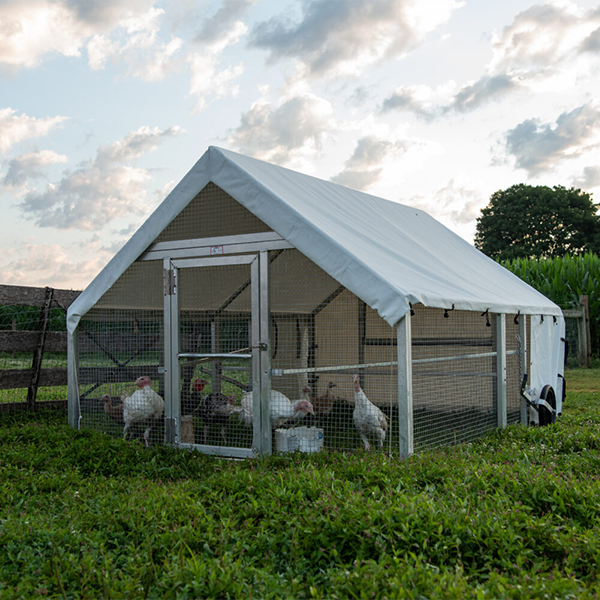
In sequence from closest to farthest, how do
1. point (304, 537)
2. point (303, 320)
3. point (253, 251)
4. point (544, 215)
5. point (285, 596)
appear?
point (285, 596) → point (304, 537) → point (253, 251) → point (303, 320) → point (544, 215)

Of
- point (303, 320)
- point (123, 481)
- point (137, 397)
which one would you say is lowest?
point (123, 481)

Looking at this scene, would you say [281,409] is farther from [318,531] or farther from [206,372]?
[318,531]

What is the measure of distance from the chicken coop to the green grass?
39.9 inches

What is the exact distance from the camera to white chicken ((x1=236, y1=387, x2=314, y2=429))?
5.95 m

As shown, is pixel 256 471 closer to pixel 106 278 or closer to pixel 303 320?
pixel 106 278

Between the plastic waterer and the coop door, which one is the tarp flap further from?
the coop door

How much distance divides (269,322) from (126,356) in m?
2.37

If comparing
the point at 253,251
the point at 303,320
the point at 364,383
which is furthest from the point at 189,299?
the point at 364,383

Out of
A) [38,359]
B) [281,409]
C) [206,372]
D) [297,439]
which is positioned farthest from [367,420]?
[38,359]

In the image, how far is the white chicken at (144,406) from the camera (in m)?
6.63

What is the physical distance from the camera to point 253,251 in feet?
19.9

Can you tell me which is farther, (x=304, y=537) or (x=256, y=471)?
(x=256, y=471)

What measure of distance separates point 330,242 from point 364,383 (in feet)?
14.0

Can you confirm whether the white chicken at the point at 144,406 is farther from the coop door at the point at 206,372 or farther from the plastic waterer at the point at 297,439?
the plastic waterer at the point at 297,439
